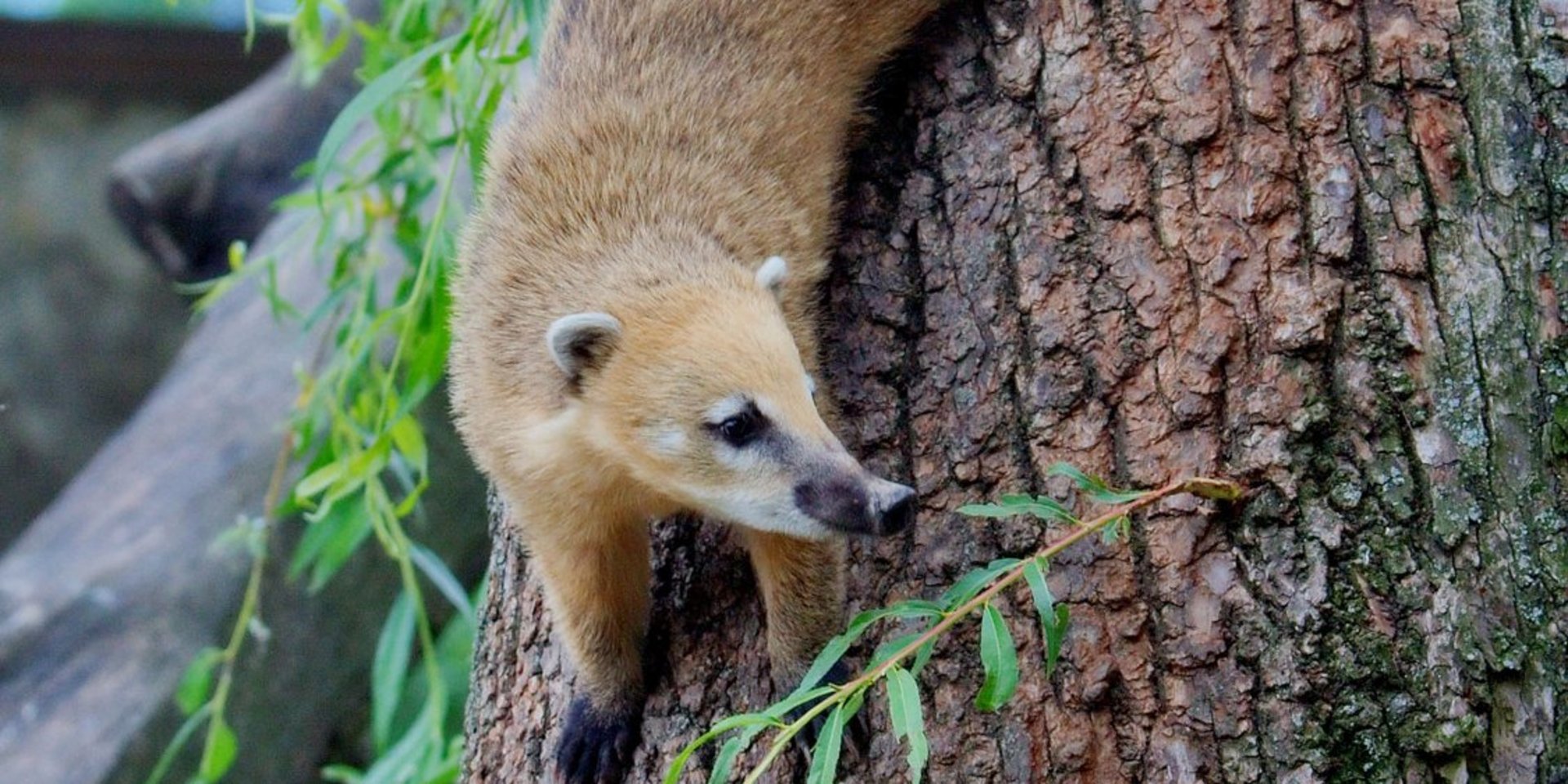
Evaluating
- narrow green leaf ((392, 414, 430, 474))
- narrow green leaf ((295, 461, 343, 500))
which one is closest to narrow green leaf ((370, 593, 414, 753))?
narrow green leaf ((392, 414, 430, 474))

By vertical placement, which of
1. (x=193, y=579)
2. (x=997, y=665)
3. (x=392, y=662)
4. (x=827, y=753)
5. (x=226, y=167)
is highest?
(x=997, y=665)

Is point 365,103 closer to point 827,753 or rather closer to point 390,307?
point 390,307

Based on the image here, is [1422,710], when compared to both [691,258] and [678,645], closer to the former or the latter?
[678,645]

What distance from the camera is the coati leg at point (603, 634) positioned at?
11.4 ft

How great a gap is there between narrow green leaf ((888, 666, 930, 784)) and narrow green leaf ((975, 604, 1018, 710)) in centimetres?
13

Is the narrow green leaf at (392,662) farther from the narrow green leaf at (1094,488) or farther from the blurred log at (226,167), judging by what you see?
the blurred log at (226,167)

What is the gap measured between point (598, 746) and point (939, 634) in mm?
1172

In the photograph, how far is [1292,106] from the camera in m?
2.92

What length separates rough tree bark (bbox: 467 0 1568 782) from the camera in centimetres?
277

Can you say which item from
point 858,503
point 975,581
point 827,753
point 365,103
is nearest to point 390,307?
point 365,103

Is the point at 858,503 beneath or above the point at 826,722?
above

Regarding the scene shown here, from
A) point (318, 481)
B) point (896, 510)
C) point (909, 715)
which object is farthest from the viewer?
point (318, 481)

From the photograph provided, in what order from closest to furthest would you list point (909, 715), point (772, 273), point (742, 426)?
point (909, 715)
point (742, 426)
point (772, 273)

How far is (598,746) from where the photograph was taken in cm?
350
